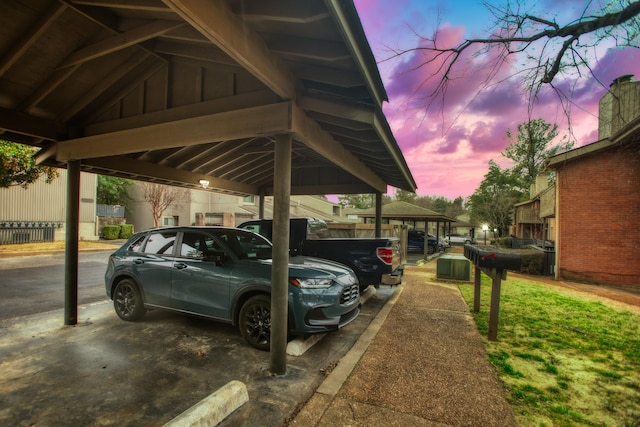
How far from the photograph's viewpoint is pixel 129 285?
18.1 ft

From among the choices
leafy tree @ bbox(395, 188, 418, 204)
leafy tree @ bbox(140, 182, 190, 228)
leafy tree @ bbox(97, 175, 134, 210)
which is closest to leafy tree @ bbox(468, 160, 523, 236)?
leafy tree @ bbox(395, 188, 418, 204)

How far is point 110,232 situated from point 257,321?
999 inches

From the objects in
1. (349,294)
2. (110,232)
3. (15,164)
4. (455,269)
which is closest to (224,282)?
(349,294)

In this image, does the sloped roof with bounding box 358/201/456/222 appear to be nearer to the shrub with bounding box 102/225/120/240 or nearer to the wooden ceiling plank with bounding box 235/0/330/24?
the wooden ceiling plank with bounding box 235/0/330/24

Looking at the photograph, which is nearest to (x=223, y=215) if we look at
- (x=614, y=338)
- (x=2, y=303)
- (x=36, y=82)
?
(x=2, y=303)

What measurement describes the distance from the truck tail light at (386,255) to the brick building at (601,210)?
7.59 metres

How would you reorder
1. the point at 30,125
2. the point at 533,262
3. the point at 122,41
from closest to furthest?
the point at 122,41, the point at 30,125, the point at 533,262

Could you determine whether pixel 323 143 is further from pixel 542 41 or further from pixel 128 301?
pixel 128 301

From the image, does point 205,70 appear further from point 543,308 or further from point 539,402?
point 543,308

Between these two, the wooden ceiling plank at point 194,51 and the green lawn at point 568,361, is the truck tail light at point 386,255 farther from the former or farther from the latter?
the wooden ceiling plank at point 194,51

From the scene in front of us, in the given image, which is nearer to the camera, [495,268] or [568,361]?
[568,361]

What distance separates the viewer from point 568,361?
4172 millimetres

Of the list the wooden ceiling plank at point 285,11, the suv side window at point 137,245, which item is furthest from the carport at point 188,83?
the suv side window at point 137,245

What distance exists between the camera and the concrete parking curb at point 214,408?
2.47 meters
